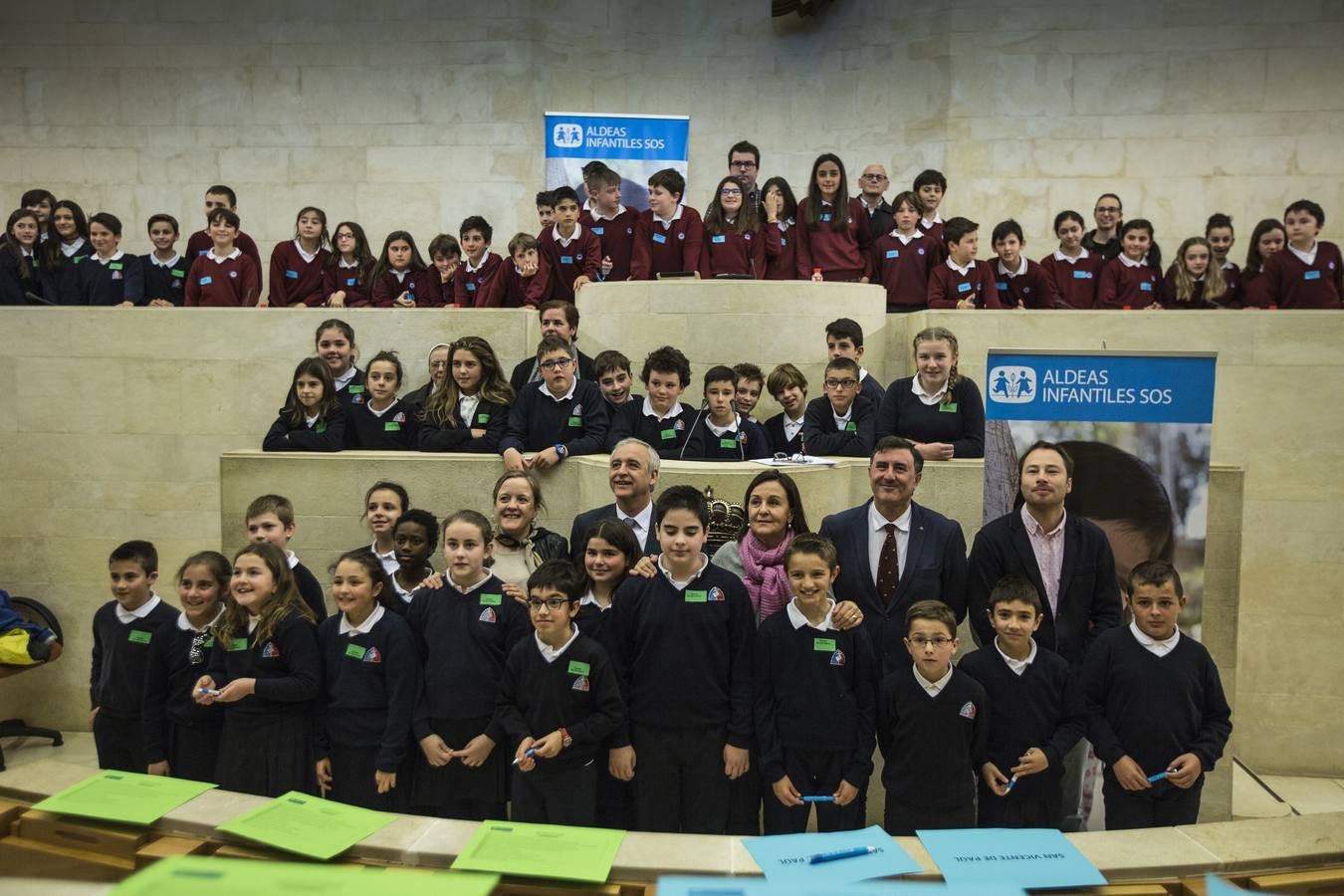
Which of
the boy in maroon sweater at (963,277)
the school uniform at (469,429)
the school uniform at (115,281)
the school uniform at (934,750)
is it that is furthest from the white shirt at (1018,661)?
the school uniform at (115,281)

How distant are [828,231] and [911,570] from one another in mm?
4231

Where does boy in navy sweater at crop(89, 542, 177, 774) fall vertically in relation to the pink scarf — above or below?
below

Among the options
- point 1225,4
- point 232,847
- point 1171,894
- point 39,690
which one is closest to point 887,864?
point 1171,894

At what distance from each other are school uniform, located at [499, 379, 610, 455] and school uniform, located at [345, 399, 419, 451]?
677 mm

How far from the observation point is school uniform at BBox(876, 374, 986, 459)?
564cm

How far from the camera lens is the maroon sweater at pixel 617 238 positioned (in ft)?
A: 26.4

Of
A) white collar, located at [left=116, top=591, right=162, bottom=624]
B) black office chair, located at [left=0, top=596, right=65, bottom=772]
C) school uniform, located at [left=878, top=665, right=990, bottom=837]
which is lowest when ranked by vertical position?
black office chair, located at [left=0, top=596, right=65, bottom=772]

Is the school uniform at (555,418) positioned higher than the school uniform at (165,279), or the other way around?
the school uniform at (165,279)

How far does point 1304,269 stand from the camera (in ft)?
26.1

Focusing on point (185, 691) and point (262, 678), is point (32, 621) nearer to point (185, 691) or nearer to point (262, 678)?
point (185, 691)

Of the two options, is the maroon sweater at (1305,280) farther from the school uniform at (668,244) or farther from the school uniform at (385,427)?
the school uniform at (385,427)

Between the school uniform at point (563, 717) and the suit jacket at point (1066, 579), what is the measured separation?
1.55m

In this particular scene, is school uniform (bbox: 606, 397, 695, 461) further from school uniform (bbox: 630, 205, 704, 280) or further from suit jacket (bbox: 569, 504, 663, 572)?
school uniform (bbox: 630, 205, 704, 280)

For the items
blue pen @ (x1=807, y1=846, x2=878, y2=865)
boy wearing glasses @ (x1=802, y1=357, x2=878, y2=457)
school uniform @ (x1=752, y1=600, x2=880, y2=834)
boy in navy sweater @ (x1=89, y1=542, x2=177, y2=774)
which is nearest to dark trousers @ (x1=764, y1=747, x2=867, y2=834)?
school uniform @ (x1=752, y1=600, x2=880, y2=834)
